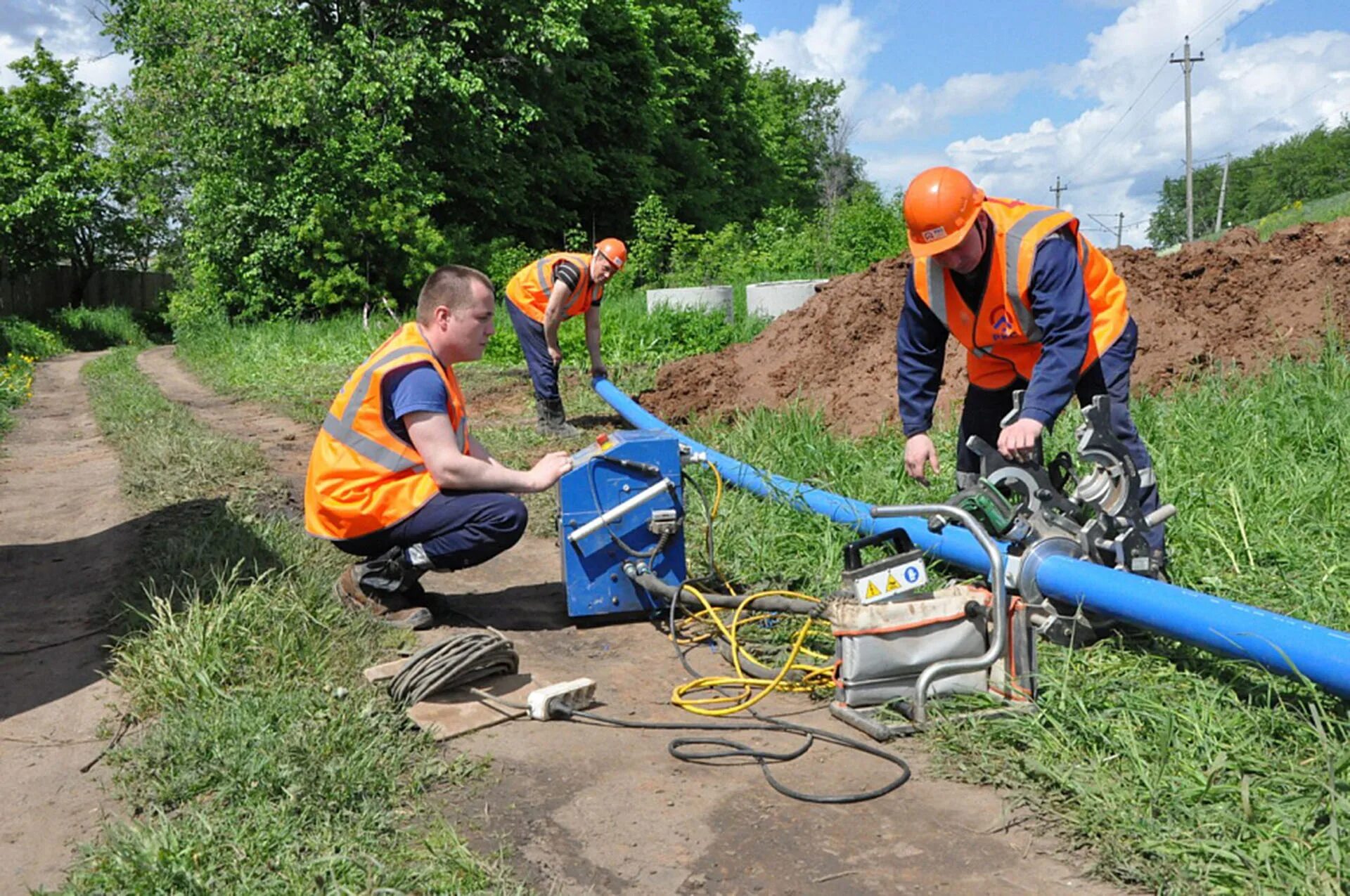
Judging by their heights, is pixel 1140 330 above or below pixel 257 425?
above

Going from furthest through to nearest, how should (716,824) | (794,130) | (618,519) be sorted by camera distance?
(794,130), (618,519), (716,824)

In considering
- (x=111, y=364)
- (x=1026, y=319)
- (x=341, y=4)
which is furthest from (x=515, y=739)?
(x=341, y=4)

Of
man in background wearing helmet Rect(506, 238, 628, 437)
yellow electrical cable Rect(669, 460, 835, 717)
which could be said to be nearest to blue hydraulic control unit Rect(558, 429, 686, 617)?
yellow electrical cable Rect(669, 460, 835, 717)

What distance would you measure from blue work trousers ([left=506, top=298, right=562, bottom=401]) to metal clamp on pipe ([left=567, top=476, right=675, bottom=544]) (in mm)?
4021

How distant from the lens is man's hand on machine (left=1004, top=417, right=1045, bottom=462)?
375 centimetres

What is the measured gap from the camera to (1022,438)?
12.3ft

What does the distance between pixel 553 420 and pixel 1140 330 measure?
4305 mm

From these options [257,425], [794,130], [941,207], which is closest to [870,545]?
[941,207]

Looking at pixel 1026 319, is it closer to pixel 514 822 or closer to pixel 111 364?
pixel 514 822

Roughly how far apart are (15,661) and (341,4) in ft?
66.3

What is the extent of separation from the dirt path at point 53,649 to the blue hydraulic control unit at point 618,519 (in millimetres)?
1779

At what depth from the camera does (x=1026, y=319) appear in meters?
4.09

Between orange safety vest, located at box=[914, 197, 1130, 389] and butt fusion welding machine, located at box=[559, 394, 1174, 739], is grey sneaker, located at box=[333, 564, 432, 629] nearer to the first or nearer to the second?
butt fusion welding machine, located at box=[559, 394, 1174, 739]

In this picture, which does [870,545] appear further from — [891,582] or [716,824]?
[716,824]
